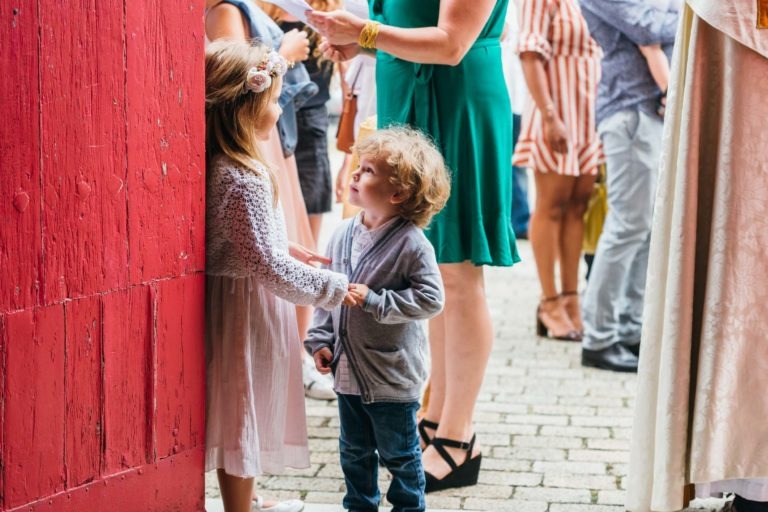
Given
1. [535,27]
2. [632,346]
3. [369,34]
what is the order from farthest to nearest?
[535,27] → [632,346] → [369,34]

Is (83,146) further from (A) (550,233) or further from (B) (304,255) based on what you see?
(A) (550,233)

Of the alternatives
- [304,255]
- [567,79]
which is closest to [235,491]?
[304,255]

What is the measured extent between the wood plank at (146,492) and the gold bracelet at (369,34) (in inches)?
52.0

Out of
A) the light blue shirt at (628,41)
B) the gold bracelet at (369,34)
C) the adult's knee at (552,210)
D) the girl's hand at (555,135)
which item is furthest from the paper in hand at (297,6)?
the adult's knee at (552,210)

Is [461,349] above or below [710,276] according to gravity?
below

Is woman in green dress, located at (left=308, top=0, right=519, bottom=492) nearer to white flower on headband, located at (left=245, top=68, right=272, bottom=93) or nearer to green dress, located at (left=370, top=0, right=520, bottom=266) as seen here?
green dress, located at (left=370, top=0, right=520, bottom=266)

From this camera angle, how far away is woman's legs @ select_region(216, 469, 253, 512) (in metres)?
3.40

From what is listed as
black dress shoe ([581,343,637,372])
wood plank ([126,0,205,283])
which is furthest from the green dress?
black dress shoe ([581,343,637,372])

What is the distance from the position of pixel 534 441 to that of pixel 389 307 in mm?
1642

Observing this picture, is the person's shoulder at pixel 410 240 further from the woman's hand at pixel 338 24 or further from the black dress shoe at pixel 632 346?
the black dress shoe at pixel 632 346

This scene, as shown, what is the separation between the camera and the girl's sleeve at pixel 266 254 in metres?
3.14

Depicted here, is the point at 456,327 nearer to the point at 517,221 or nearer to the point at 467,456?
the point at 467,456

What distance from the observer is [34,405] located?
269cm

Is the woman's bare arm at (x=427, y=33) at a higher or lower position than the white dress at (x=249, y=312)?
higher
